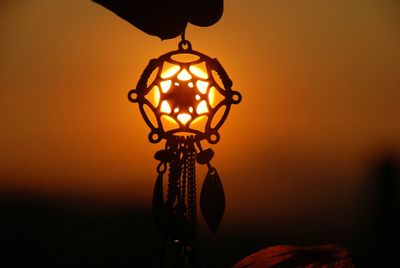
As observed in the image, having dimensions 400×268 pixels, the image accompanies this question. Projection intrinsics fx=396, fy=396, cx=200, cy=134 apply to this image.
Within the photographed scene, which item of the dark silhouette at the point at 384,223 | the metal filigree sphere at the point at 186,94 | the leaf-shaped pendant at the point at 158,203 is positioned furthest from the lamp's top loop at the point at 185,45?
the dark silhouette at the point at 384,223

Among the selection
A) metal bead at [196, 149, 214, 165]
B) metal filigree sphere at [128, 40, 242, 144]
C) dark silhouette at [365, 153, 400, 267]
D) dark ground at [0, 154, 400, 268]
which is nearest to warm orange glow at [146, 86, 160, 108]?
metal filigree sphere at [128, 40, 242, 144]

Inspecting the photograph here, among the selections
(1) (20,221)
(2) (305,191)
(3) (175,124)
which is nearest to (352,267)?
(2) (305,191)

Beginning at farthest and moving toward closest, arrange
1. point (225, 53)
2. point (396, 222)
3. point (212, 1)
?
point (396, 222) < point (225, 53) < point (212, 1)

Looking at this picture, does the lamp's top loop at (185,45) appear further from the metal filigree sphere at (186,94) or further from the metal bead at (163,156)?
the metal bead at (163,156)

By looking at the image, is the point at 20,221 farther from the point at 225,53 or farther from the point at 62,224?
the point at 225,53

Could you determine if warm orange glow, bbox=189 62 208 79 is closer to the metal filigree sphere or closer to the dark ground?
the metal filigree sphere

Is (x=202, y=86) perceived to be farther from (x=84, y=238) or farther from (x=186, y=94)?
(x=84, y=238)
